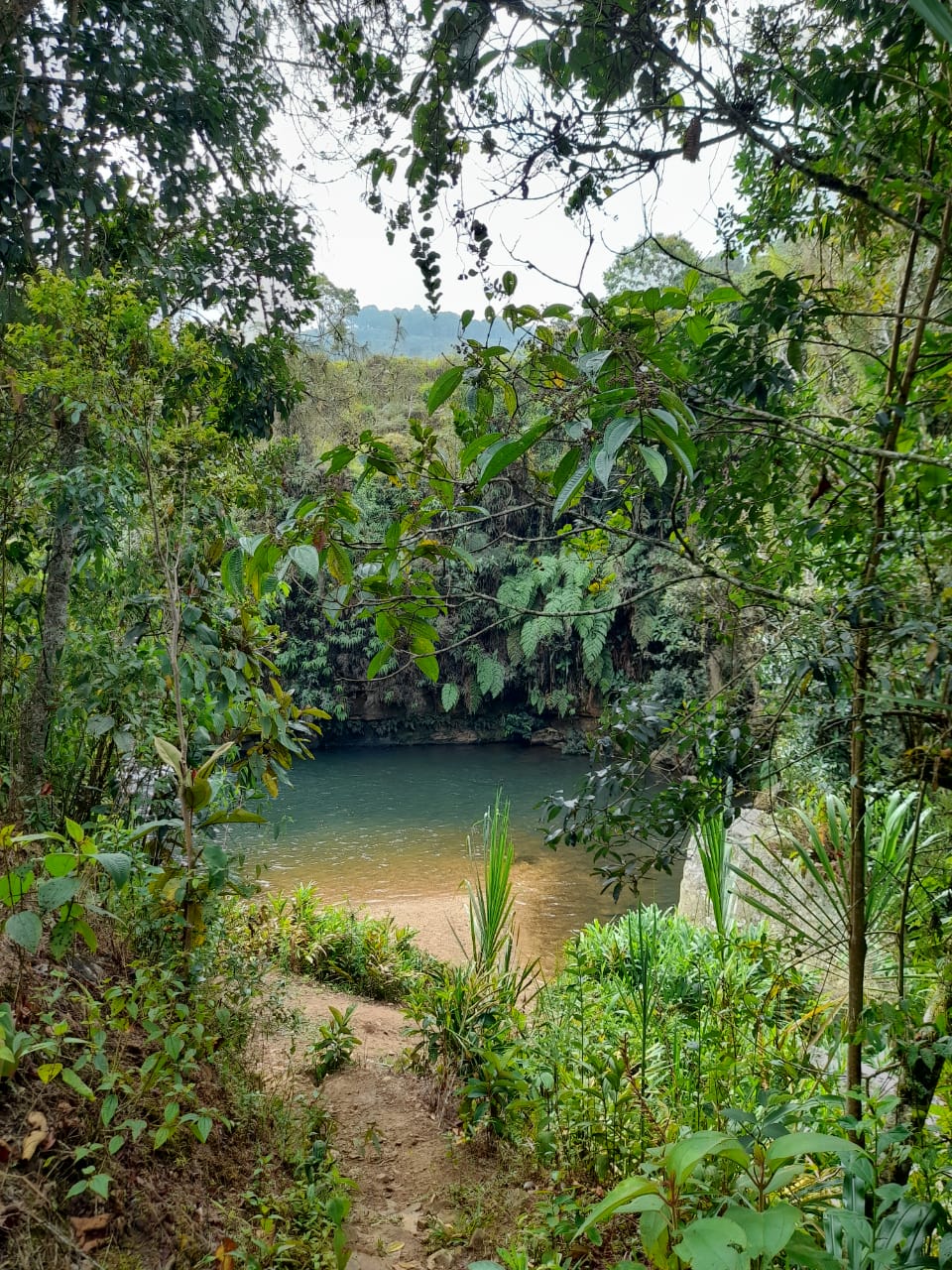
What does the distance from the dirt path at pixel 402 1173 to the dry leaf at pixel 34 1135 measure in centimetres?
73

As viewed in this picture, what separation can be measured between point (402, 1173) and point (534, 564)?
5.77 feet

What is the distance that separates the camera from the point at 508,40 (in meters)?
1.21

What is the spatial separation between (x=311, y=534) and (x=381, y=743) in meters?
12.9

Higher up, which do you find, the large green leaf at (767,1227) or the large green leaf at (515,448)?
the large green leaf at (515,448)

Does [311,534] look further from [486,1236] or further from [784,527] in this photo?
[486,1236]

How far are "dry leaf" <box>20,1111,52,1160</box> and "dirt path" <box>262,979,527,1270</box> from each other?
2.38 ft

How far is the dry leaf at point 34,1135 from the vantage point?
1319 millimetres

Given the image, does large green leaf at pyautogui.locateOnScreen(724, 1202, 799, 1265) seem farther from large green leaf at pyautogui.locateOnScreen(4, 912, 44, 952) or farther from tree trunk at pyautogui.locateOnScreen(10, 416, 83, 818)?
tree trunk at pyautogui.locateOnScreen(10, 416, 83, 818)

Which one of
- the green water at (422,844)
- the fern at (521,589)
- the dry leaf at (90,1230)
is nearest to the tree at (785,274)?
the dry leaf at (90,1230)

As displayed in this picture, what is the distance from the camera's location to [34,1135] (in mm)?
1341

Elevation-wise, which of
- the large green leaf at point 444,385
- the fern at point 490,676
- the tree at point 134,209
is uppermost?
the tree at point 134,209

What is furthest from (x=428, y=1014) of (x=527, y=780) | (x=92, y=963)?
(x=527, y=780)

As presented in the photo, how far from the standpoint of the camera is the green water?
19.9 ft

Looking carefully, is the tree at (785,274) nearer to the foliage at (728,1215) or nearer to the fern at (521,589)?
the foliage at (728,1215)
